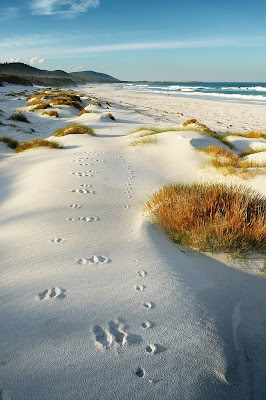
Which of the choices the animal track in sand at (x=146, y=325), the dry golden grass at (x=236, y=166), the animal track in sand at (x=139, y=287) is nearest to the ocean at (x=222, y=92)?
the dry golden grass at (x=236, y=166)

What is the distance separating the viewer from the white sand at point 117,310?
1.66 metres

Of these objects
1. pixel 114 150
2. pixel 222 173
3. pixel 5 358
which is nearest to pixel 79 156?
pixel 114 150

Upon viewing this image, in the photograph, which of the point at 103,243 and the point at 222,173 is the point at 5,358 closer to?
the point at 103,243

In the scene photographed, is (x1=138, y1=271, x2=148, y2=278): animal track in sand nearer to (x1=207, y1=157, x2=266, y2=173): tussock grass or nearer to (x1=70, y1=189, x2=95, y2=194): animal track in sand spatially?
(x1=70, y1=189, x2=95, y2=194): animal track in sand

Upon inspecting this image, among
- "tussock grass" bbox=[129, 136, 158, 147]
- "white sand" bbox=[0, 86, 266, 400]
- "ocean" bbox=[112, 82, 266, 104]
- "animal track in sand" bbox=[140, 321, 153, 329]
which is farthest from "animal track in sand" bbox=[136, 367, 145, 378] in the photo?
"ocean" bbox=[112, 82, 266, 104]

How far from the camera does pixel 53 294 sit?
2332 mm

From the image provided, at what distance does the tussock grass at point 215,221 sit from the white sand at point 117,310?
0.17 meters

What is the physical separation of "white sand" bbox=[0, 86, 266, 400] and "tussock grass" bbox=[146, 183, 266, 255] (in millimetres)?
175

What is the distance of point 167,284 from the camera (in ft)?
8.30

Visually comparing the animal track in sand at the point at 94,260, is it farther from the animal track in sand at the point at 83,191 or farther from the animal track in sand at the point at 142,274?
the animal track in sand at the point at 83,191

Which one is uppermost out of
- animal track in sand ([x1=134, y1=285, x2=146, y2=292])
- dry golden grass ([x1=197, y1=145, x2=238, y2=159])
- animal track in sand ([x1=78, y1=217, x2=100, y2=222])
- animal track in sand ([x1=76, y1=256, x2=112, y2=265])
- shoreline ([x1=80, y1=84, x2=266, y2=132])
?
shoreline ([x1=80, y1=84, x2=266, y2=132])

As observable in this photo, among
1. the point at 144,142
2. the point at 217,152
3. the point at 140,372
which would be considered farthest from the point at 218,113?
the point at 140,372

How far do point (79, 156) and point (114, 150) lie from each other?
45.8 inches

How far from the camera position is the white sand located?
5.43ft
